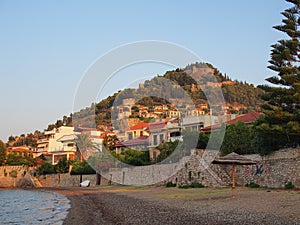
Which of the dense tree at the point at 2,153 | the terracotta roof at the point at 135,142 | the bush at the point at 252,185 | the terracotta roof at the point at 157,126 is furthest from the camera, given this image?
the dense tree at the point at 2,153

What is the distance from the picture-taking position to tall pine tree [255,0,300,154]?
2002 centimetres

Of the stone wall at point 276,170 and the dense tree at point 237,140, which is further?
the dense tree at point 237,140

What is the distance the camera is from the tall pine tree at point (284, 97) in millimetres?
20016

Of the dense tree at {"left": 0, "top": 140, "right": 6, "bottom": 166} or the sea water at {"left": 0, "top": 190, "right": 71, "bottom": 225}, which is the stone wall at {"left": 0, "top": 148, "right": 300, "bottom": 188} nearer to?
the sea water at {"left": 0, "top": 190, "right": 71, "bottom": 225}

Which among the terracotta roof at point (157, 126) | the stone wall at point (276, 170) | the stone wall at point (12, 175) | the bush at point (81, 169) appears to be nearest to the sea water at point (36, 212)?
the stone wall at point (276, 170)

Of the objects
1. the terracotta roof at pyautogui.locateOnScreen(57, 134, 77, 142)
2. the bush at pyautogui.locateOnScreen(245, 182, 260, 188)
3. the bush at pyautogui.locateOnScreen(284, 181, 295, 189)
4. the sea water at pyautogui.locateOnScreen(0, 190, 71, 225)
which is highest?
the terracotta roof at pyautogui.locateOnScreen(57, 134, 77, 142)

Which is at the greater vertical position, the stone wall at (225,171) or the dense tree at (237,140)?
the dense tree at (237,140)

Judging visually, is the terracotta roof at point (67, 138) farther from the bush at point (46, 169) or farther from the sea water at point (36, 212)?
the sea water at point (36, 212)

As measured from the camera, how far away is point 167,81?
2325 inches

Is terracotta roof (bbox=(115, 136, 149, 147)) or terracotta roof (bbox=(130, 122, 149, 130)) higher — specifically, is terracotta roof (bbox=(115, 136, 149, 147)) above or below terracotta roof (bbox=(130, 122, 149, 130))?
below

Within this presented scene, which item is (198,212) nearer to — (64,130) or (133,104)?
(133,104)

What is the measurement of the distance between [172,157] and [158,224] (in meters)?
19.9

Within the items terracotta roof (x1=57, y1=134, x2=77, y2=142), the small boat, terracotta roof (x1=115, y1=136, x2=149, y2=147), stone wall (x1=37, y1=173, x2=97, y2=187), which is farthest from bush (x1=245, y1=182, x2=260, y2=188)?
terracotta roof (x1=57, y1=134, x2=77, y2=142)

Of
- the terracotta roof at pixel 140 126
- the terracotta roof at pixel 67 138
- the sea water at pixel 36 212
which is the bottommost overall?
the sea water at pixel 36 212
